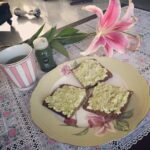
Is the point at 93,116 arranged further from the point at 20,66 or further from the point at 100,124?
the point at 20,66

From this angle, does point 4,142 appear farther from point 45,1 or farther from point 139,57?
point 45,1

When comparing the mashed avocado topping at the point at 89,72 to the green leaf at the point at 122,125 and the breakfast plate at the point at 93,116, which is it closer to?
the breakfast plate at the point at 93,116

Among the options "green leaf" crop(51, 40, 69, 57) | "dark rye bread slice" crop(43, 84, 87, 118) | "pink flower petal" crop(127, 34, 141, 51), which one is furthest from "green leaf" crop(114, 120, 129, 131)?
"green leaf" crop(51, 40, 69, 57)

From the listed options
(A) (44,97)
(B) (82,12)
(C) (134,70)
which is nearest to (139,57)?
(C) (134,70)

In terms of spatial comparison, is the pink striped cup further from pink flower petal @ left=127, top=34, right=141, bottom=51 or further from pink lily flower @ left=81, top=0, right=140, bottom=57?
pink flower petal @ left=127, top=34, right=141, bottom=51

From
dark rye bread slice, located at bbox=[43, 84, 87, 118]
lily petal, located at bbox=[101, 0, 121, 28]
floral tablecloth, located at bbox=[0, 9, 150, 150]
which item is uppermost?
lily petal, located at bbox=[101, 0, 121, 28]

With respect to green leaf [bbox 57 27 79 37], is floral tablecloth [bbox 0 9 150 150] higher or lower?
lower

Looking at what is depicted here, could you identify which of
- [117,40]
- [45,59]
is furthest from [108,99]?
[45,59]
